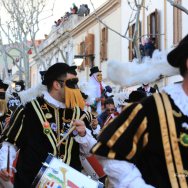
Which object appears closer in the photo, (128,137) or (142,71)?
(128,137)

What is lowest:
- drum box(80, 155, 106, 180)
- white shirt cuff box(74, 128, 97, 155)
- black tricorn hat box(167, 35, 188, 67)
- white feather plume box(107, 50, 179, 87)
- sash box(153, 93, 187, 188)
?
drum box(80, 155, 106, 180)

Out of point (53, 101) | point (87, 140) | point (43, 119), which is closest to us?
point (87, 140)

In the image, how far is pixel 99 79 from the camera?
39.8ft

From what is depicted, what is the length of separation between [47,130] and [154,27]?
708 inches

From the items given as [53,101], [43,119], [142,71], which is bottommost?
[43,119]

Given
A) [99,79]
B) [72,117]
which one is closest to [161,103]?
[72,117]

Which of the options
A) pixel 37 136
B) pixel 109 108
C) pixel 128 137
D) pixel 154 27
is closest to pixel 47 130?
pixel 37 136

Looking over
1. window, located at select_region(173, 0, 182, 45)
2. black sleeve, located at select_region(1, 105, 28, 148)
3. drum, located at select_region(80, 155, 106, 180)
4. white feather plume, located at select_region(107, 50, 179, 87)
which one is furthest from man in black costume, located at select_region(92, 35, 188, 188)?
window, located at select_region(173, 0, 182, 45)

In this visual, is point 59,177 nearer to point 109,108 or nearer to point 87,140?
point 87,140

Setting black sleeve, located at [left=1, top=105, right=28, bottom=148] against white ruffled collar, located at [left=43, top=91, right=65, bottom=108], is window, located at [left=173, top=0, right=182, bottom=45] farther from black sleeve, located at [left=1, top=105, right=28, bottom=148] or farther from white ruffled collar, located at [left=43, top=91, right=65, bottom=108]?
black sleeve, located at [left=1, top=105, right=28, bottom=148]

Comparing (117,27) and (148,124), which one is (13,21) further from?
(148,124)

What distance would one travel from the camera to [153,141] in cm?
319

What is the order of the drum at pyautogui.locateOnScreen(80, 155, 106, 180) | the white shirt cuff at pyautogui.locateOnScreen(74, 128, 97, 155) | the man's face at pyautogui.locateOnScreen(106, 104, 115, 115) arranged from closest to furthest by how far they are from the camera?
the white shirt cuff at pyautogui.locateOnScreen(74, 128, 97, 155) < the drum at pyautogui.locateOnScreen(80, 155, 106, 180) < the man's face at pyautogui.locateOnScreen(106, 104, 115, 115)

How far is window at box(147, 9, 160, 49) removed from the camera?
73.6 ft
